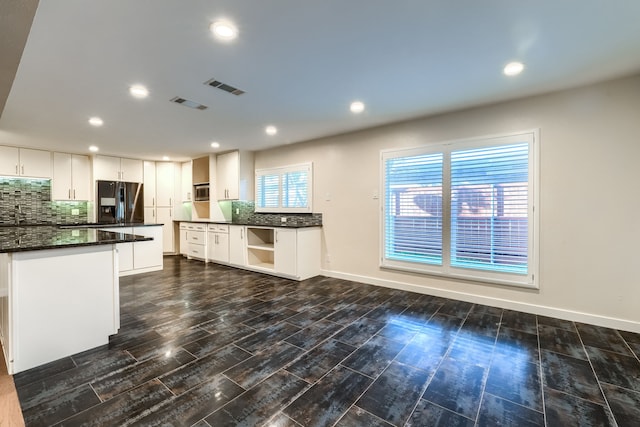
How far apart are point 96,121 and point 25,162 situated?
2962 millimetres

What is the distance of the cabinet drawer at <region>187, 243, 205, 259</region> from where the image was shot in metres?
6.39

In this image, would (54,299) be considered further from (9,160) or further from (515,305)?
(9,160)

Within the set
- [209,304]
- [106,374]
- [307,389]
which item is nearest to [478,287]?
[307,389]

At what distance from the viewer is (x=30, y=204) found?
5.68 meters

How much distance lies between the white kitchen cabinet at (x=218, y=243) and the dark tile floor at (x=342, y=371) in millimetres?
2526

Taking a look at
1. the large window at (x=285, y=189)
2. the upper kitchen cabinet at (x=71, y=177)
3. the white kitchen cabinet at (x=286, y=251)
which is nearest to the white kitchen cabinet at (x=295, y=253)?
the white kitchen cabinet at (x=286, y=251)

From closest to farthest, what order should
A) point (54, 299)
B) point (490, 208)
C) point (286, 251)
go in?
1. point (54, 299)
2. point (490, 208)
3. point (286, 251)

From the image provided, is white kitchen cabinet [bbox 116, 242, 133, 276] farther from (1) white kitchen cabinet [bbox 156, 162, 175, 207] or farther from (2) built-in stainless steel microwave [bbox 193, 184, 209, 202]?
(1) white kitchen cabinet [bbox 156, 162, 175, 207]

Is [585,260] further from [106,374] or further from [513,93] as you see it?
[106,374]

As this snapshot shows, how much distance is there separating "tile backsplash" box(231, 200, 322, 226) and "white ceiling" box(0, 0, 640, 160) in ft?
6.47

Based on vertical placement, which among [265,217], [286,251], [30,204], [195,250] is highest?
[30,204]

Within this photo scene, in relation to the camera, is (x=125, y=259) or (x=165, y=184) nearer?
(x=125, y=259)

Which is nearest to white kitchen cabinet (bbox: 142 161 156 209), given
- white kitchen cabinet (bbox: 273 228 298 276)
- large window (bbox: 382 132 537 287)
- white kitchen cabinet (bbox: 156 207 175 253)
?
white kitchen cabinet (bbox: 156 207 175 253)

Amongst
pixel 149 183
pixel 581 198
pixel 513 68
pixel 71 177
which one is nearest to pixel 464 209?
pixel 581 198
